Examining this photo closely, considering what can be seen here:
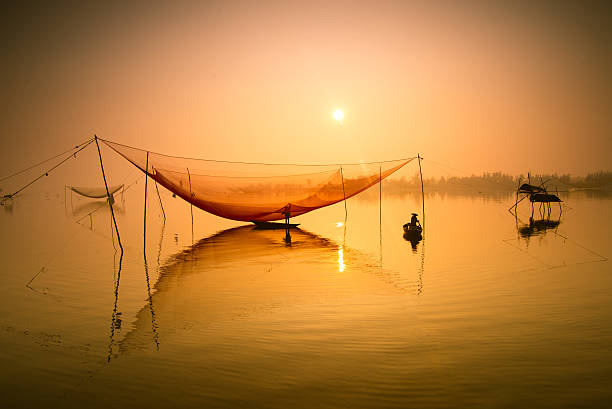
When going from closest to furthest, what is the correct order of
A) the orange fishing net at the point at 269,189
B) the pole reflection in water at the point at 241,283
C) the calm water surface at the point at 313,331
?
1. the calm water surface at the point at 313,331
2. the pole reflection in water at the point at 241,283
3. the orange fishing net at the point at 269,189

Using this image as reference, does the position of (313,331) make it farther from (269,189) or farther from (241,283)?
(269,189)

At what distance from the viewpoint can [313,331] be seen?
5094mm

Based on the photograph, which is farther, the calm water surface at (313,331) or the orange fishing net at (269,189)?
the orange fishing net at (269,189)

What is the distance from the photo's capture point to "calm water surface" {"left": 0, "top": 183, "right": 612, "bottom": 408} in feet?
11.6

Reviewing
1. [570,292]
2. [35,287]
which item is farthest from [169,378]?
[570,292]

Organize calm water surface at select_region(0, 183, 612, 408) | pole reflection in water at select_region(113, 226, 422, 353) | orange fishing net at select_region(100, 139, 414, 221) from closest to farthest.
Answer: calm water surface at select_region(0, 183, 612, 408) < pole reflection in water at select_region(113, 226, 422, 353) < orange fishing net at select_region(100, 139, 414, 221)

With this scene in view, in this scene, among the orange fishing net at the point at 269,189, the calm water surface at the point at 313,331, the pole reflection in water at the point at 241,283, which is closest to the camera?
the calm water surface at the point at 313,331

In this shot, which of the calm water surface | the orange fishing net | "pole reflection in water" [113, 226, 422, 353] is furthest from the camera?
the orange fishing net

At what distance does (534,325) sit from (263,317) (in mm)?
3664

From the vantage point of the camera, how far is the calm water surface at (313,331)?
354 cm

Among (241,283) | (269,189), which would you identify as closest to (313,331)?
(241,283)

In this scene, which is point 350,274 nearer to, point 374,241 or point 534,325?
point 534,325

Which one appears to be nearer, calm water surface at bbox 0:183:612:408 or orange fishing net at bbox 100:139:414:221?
calm water surface at bbox 0:183:612:408

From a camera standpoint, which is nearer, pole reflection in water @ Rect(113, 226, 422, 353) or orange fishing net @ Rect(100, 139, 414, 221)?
pole reflection in water @ Rect(113, 226, 422, 353)
